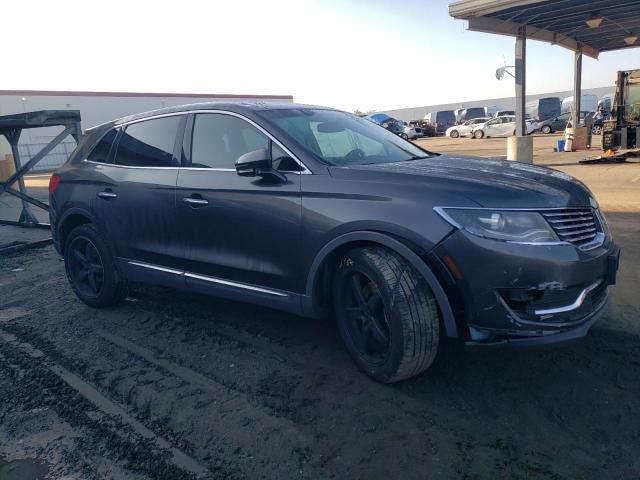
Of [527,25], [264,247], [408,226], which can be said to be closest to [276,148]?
[264,247]

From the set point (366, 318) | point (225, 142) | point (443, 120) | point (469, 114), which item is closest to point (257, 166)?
point (225, 142)

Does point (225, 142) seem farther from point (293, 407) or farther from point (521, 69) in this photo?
point (521, 69)

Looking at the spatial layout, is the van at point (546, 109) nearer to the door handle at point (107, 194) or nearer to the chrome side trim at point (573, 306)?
the door handle at point (107, 194)

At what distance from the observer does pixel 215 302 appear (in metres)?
5.09

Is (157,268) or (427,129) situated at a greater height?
(427,129)

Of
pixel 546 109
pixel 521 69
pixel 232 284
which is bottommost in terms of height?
pixel 232 284

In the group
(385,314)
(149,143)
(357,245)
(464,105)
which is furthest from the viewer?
(464,105)

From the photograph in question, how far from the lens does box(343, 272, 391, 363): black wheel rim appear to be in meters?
3.32

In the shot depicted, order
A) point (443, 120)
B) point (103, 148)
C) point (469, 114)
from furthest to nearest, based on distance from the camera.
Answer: point (443, 120)
point (469, 114)
point (103, 148)

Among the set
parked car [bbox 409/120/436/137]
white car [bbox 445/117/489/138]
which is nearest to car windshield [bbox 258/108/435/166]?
white car [bbox 445/117/489/138]

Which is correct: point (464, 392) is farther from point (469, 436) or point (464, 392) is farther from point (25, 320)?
point (25, 320)

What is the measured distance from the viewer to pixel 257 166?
11.6 feet

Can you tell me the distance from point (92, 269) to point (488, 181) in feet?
12.6

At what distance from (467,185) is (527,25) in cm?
1347
